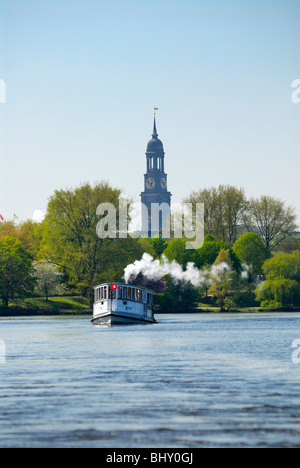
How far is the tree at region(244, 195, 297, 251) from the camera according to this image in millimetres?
145750

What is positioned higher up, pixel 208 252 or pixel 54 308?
pixel 208 252

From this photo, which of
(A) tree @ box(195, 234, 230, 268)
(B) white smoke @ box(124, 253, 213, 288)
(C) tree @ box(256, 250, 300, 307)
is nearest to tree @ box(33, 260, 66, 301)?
(B) white smoke @ box(124, 253, 213, 288)

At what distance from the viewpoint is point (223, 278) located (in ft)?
447

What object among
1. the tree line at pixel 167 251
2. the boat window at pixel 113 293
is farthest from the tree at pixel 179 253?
the boat window at pixel 113 293

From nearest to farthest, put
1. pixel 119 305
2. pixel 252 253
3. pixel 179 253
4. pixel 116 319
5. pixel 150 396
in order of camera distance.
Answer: pixel 150 396, pixel 119 305, pixel 116 319, pixel 252 253, pixel 179 253

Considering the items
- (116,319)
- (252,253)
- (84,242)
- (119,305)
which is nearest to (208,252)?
(252,253)

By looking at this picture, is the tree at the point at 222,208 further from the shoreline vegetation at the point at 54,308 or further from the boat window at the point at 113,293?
the boat window at the point at 113,293

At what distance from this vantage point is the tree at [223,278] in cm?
13488

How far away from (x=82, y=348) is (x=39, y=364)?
35.7 ft

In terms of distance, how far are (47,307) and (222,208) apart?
1611 inches

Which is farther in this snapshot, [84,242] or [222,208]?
[222,208]

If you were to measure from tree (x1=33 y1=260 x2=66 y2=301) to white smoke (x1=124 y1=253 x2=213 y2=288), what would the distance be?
413 inches

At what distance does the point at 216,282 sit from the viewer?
13688 centimetres

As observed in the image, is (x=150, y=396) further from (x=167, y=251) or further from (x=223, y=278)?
(x=167, y=251)
